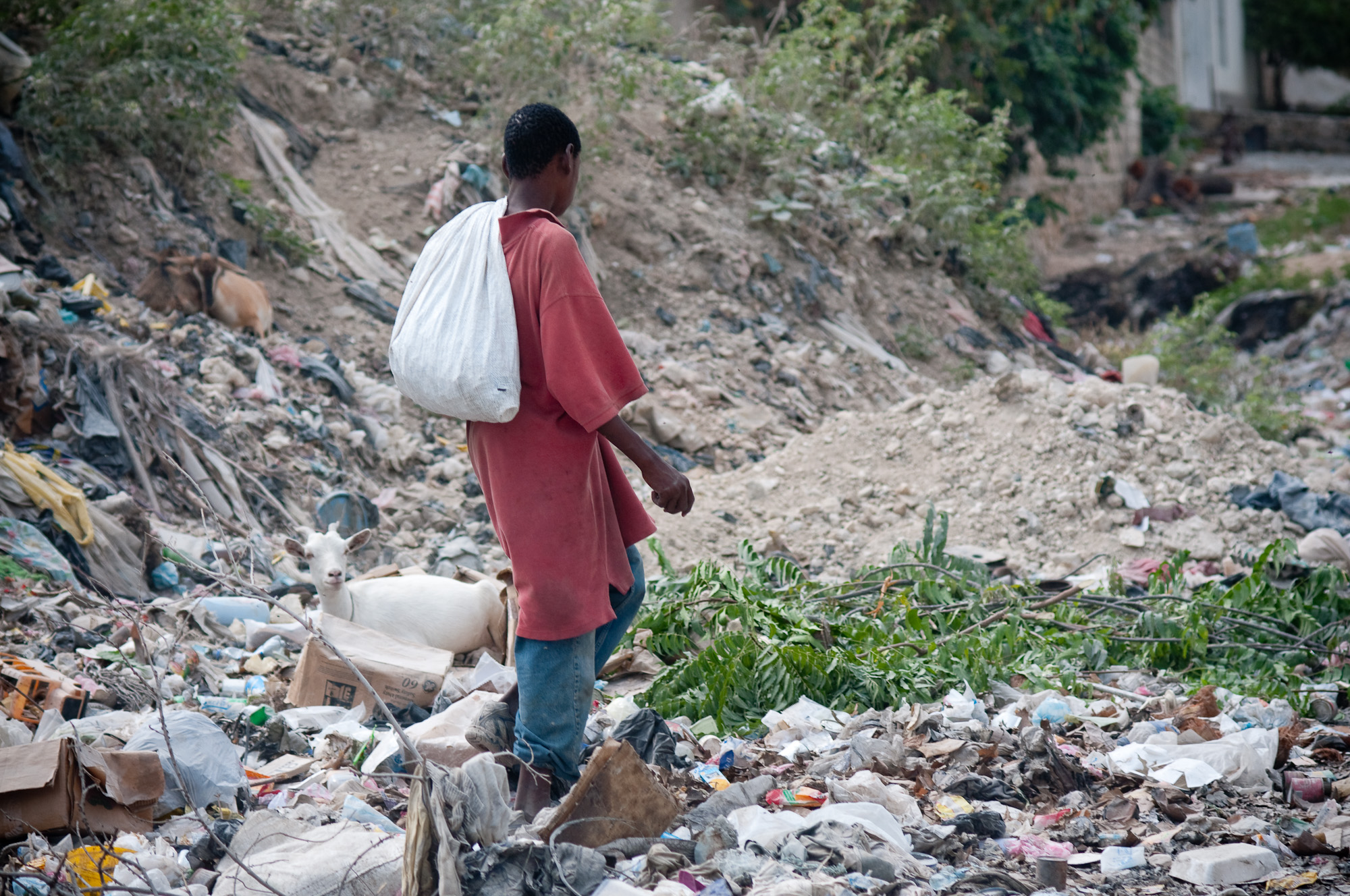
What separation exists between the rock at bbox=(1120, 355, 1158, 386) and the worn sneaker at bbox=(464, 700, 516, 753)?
24.0 feet

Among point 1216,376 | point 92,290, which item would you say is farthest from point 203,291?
point 1216,376

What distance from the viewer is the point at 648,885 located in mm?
2064

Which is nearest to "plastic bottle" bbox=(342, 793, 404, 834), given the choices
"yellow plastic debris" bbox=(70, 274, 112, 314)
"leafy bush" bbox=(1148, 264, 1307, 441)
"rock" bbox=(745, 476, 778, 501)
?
Answer: "rock" bbox=(745, 476, 778, 501)

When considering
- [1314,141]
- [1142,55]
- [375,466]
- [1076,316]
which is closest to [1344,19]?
[1314,141]

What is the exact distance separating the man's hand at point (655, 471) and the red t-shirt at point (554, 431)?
0.17 feet

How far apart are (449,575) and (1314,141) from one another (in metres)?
26.3

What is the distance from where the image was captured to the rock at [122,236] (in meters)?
6.59

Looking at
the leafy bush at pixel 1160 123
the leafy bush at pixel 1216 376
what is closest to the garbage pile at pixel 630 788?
the leafy bush at pixel 1216 376

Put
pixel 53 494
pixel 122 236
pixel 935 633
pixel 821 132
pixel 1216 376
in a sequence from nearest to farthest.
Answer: pixel 935 633 < pixel 53 494 < pixel 122 236 < pixel 1216 376 < pixel 821 132

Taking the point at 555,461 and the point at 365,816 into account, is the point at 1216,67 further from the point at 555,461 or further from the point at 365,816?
the point at 365,816

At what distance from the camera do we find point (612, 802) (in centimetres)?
217

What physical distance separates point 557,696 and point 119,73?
19.0 feet

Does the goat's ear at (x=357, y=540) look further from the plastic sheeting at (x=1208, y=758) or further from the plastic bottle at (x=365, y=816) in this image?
the plastic sheeting at (x=1208, y=758)

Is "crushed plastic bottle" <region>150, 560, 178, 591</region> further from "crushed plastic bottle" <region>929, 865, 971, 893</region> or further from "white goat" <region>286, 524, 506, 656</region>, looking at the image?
"crushed plastic bottle" <region>929, 865, 971, 893</region>
